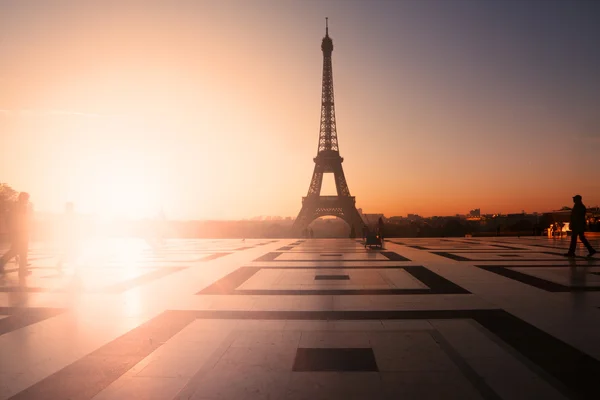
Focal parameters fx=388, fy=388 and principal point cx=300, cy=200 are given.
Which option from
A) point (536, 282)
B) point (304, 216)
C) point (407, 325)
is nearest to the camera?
point (407, 325)

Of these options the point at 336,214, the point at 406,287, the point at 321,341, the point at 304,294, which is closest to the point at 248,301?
the point at 304,294

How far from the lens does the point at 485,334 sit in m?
4.78

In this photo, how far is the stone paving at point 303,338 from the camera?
11.1 feet

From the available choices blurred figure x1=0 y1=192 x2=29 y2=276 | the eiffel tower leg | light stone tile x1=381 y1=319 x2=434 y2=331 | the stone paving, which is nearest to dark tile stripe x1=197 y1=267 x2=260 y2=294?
the stone paving

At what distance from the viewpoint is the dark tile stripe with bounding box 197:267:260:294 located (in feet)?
25.3

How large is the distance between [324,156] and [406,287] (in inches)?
1641

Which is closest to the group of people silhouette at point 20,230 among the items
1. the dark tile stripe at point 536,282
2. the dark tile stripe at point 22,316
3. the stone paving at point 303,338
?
the stone paving at point 303,338

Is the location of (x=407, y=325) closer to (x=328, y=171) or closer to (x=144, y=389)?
(x=144, y=389)

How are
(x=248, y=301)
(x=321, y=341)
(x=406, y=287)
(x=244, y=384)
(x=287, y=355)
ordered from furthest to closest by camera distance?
(x=406, y=287) < (x=248, y=301) < (x=321, y=341) < (x=287, y=355) < (x=244, y=384)

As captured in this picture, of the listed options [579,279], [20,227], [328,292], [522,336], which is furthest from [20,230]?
[579,279]

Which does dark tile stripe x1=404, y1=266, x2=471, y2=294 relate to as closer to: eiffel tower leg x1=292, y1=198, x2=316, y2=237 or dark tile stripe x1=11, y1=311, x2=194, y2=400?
Result: dark tile stripe x1=11, y1=311, x2=194, y2=400

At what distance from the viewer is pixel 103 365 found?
3930 mm

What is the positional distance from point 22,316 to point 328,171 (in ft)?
149

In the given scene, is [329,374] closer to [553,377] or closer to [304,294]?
[553,377]
